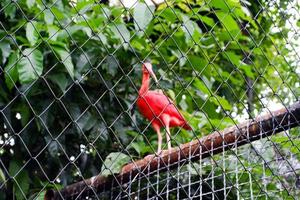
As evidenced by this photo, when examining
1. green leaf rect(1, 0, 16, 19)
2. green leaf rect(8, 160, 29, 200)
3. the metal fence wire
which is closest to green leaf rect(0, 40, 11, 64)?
the metal fence wire

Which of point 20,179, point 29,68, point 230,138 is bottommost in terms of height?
point 230,138

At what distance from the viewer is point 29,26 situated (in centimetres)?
155

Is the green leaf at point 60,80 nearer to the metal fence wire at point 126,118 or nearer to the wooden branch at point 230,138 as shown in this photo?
the metal fence wire at point 126,118

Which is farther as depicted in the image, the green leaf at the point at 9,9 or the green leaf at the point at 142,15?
the green leaf at the point at 9,9

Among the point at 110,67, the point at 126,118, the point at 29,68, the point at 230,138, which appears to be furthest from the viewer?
the point at 126,118

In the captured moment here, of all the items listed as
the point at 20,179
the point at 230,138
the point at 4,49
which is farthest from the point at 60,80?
the point at 230,138

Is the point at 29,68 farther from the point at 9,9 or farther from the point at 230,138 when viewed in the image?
the point at 230,138

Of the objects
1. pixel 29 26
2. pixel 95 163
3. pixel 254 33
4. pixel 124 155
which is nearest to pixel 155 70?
pixel 95 163

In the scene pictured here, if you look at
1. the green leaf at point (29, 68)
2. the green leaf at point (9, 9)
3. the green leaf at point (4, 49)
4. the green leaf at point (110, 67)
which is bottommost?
the green leaf at point (110, 67)

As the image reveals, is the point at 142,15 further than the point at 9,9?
No

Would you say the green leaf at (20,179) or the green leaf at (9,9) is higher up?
the green leaf at (9,9)

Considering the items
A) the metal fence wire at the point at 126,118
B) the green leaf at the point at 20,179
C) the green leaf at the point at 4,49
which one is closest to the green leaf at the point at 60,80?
the metal fence wire at the point at 126,118

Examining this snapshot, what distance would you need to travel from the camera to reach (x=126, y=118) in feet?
6.65

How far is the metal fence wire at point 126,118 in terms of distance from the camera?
1574 mm
